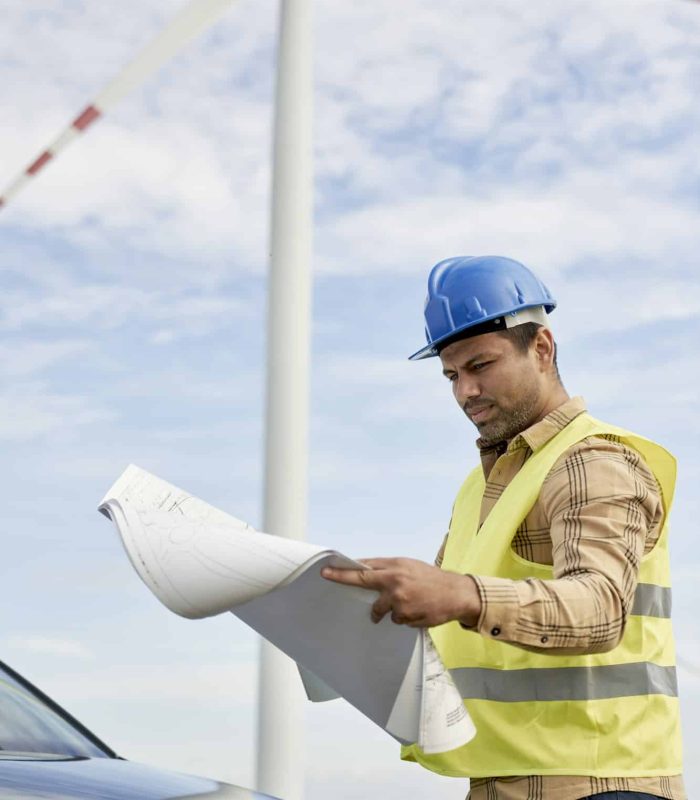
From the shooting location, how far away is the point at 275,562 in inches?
104

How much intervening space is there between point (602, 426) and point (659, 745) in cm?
78

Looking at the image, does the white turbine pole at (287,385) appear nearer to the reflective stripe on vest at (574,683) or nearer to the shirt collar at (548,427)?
the shirt collar at (548,427)

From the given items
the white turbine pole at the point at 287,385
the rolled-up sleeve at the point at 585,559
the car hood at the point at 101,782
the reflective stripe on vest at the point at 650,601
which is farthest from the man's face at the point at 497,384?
the white turbine pole at the point at 287,385

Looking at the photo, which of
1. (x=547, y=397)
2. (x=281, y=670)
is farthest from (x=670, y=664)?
(x=281, y=670)

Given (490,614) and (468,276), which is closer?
(490,614)

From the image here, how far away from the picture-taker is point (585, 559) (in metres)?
2.96

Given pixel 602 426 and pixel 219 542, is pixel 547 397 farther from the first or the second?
pixel 219 542

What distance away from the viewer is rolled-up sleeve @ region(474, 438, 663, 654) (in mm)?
2840

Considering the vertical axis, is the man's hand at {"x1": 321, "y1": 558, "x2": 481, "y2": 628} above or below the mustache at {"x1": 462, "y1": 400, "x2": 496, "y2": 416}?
below

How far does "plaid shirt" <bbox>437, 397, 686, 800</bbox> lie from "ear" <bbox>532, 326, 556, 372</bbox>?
0.40 feet

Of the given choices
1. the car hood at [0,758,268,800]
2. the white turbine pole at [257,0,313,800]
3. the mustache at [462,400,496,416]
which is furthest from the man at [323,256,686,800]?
the white turbine pole at [257,0,313,800]

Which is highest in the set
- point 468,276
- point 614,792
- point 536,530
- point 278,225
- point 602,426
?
point 278,225

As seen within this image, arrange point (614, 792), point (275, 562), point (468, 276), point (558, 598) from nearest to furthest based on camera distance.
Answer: point (275, 562) < point (558, 598) < point (614, 792) < point (468, 276)

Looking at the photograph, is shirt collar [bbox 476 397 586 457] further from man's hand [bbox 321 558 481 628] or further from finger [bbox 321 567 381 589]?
finger [bbox 321 567 381 589]
